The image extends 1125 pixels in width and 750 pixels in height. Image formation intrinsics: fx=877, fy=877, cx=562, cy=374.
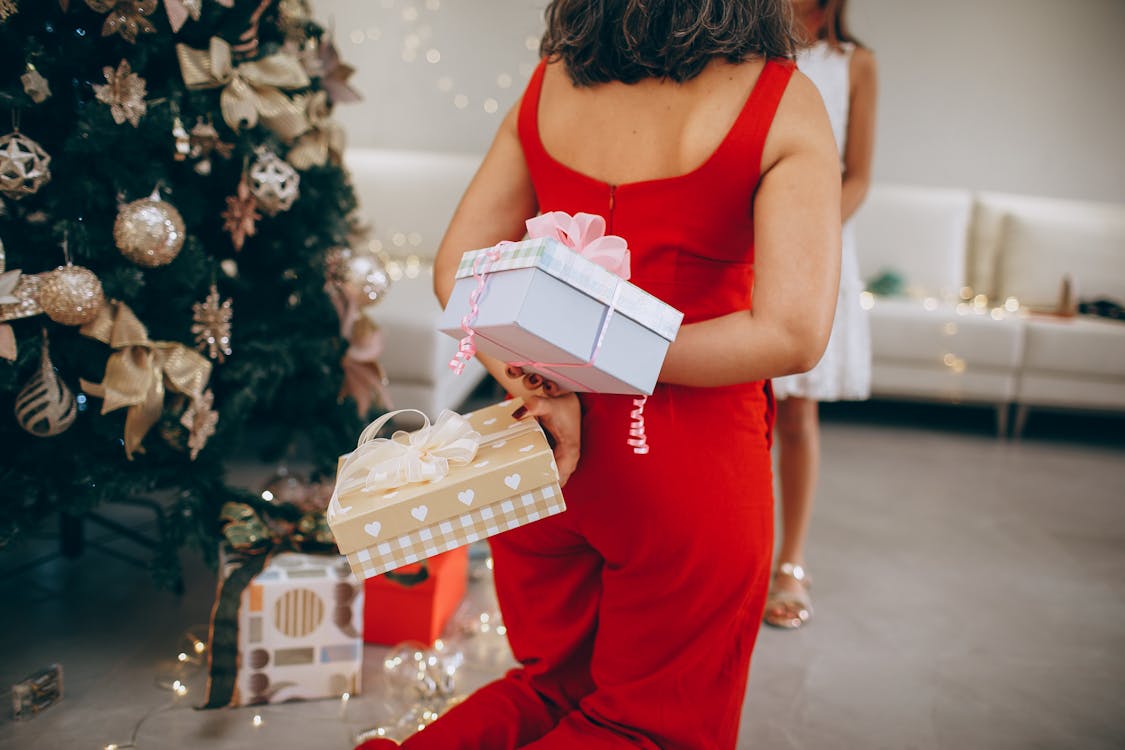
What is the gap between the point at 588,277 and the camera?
2.82 feet

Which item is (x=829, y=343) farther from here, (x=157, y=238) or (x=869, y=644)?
(x=157, y=238)

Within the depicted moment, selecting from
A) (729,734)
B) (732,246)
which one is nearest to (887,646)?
(729,734)

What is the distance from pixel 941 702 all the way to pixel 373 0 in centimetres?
406

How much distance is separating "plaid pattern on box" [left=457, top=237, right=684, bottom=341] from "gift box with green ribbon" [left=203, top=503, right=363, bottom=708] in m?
0.90

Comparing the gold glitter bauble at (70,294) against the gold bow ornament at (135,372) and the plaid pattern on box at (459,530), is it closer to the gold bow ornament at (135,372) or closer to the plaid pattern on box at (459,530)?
the gold bow ornament at (135,372)

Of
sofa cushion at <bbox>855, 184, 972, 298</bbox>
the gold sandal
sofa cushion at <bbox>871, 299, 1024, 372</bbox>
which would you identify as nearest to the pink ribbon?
the gold sandal

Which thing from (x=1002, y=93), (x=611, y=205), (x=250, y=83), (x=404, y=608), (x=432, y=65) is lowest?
(x=404, y=608)

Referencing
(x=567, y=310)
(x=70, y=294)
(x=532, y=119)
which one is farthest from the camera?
(x=70, y=294)

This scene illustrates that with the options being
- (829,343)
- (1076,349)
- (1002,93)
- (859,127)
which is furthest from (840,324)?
(1002,93)

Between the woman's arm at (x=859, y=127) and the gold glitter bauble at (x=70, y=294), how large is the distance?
1.54m

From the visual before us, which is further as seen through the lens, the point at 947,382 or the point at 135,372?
the point at 947,382

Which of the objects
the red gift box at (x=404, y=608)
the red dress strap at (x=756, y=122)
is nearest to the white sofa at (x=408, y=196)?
the red gift box at (x=404, y=608)

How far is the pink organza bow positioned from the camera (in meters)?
0.91

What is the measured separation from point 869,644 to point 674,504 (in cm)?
117
